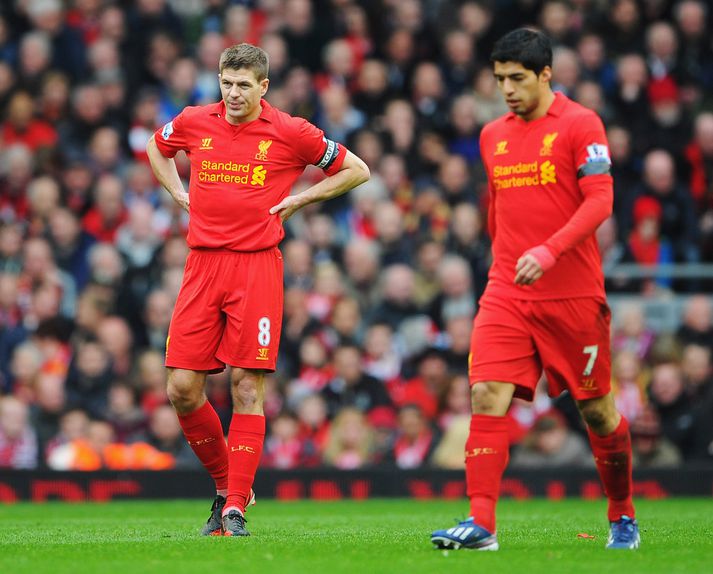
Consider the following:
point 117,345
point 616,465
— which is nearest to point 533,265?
point 616,465

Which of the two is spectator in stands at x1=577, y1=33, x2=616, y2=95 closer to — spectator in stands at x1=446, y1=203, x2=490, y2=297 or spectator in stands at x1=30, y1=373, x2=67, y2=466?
spectator in stands at x1=446, y1=203, x2=490, y2=297

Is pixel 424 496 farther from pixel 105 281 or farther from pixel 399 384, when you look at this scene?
pixel 105 281

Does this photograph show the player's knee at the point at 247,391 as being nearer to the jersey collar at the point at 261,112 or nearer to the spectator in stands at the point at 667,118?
the jersey collar at the point at 261,112

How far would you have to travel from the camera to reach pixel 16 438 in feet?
46.4

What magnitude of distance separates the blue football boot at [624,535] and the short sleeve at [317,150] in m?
2.80

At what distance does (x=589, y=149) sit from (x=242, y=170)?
89.4 inches

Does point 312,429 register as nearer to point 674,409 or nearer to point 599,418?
point 674,409

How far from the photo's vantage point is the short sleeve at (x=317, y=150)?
8.98 meters

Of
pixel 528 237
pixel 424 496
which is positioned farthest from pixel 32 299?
pixel 528 237

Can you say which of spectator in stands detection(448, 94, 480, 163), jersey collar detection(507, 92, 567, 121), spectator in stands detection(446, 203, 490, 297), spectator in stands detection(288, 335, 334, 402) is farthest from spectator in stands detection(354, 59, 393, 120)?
jersey collar detection(507, 92, 567, 121)

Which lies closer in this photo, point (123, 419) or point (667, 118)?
point (123, 419)

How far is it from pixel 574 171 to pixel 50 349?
872cm

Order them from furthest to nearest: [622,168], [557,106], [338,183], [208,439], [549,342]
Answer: [622,168] < [338,183] < [208,439] < [557,106] < [549,342]

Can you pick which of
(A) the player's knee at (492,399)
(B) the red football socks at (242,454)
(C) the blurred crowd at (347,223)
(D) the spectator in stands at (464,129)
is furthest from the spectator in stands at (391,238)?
(A) the player's knee at (492,399)
